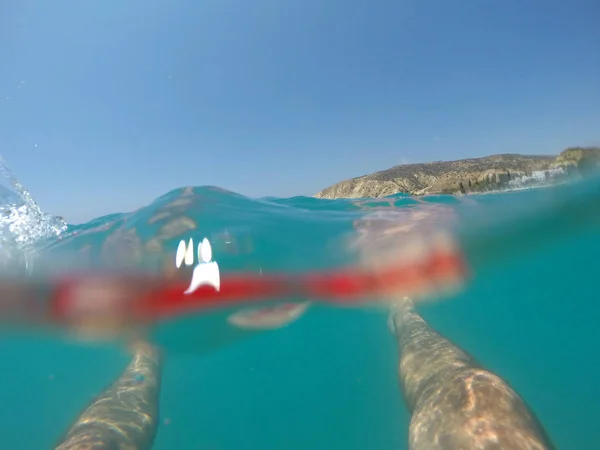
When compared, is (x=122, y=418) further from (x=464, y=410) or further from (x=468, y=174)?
(x=468, y=174)

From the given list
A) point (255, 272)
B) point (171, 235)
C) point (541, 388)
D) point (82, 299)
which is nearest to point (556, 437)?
point (541, 388)

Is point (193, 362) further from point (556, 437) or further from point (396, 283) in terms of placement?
point (556, 437)

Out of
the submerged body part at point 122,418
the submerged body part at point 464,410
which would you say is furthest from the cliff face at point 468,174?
the submerged body part at point 122,418

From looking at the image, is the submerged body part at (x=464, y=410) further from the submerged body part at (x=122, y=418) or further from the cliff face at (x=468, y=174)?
the cliff face at (x=468, y=174)

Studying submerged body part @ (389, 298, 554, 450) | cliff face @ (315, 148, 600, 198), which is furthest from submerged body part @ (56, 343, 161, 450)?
cliff face @ (315, 148, 600, 198)

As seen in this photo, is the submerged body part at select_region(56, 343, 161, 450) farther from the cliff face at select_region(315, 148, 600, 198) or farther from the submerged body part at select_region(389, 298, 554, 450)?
the cliff face at select_region(315, 148, 600, 198)
